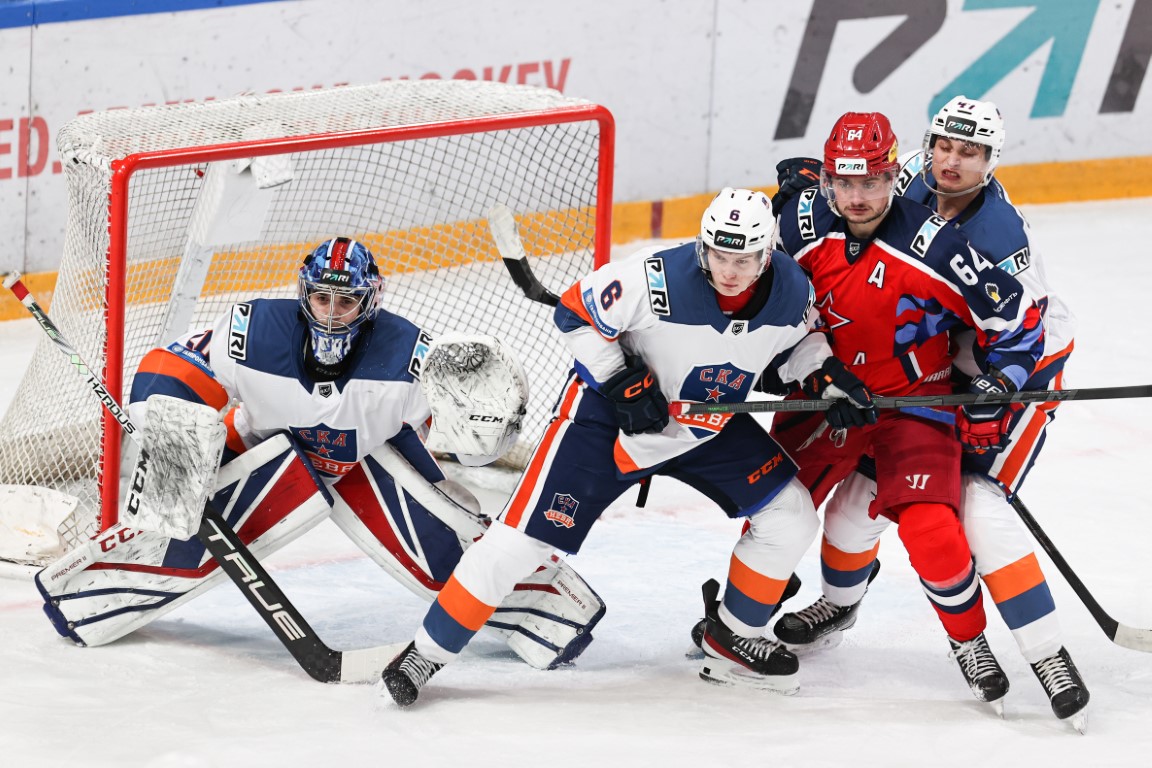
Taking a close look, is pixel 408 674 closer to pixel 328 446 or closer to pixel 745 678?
pixel 328 446

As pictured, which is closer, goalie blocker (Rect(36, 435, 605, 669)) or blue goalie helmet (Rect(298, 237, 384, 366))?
blue goalie helmet (Rect(298, 237, 384, 366))

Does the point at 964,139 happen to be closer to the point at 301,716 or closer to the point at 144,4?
the point at 301,716

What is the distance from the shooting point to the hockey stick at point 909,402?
3.18 m

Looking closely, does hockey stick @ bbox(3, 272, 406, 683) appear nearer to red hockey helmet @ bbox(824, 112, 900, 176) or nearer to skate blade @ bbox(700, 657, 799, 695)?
skate blade @ bbox(700, 657, 799, 695)

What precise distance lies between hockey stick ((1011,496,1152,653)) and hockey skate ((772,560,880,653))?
0.36m

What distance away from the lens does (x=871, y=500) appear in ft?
11.3

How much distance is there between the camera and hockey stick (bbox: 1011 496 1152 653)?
3.52 metres

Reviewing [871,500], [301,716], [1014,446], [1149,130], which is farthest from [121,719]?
[1149,130]

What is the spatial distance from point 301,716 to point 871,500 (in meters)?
1.23

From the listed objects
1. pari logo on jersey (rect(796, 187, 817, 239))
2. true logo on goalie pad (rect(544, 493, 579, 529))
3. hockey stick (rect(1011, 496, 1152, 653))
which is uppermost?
pari logo on jersey (rect(796, 187, 817, 239))

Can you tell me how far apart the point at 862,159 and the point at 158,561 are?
163cm

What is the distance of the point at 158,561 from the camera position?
3.41 meters

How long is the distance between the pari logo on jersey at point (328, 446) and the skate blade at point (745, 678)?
86cm

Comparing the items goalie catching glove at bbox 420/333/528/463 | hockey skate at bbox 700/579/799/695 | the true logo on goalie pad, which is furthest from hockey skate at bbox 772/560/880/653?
goalie catching glove at bbox 420/333/528/463
